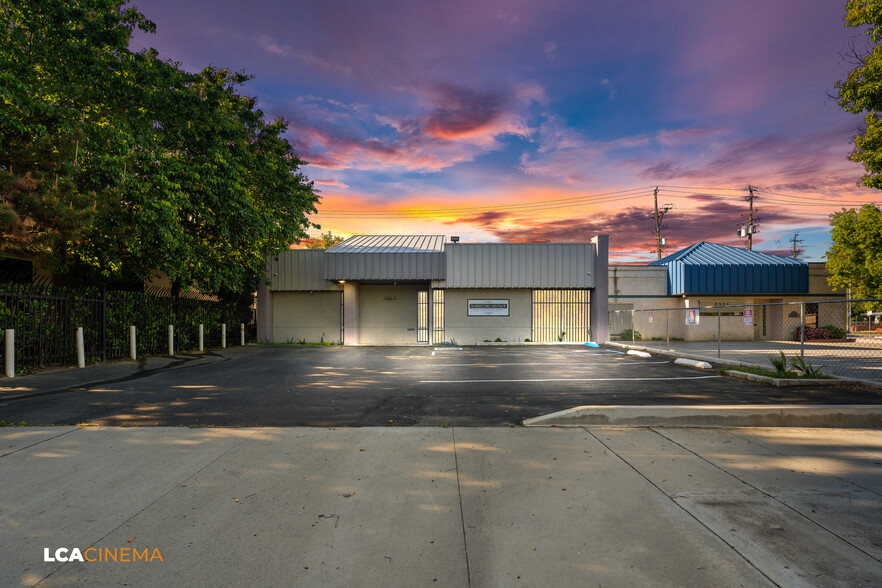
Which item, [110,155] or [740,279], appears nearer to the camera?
[110,155]

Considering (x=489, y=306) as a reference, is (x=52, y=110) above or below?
above

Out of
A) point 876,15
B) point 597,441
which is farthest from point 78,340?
point 876,15

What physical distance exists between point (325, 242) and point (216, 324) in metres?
51.8

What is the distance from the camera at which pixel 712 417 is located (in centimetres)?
599

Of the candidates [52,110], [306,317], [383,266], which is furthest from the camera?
[306,317]

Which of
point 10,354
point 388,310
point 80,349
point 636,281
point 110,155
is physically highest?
point 110,155

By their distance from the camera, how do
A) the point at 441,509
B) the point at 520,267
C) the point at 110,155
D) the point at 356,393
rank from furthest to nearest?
the point at 520,267, the point at 110,155, the point at 356,393, the point at 441,509

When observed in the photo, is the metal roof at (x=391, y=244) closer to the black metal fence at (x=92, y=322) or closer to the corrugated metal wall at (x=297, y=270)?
the corrugated metal wall at (x=297, y=270)

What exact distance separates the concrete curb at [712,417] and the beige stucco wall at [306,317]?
63.1 feet

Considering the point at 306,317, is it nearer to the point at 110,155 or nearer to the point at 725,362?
the point at 110,155

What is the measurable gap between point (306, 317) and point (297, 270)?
2699 mm

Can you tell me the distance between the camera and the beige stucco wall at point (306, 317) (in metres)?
23.7

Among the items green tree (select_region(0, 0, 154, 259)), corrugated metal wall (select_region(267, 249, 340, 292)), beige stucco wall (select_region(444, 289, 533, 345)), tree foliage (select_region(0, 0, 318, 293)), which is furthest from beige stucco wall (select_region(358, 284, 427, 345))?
green tree (select_region(0, 0, 154, 259))

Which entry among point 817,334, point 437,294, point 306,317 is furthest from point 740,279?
point 306,317
